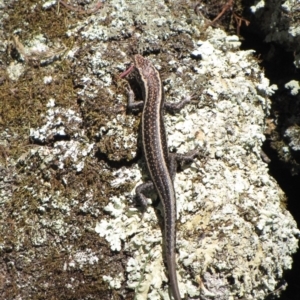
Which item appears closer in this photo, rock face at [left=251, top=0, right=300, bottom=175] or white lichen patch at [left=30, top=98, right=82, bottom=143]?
white lichen patch at [left=30, top=98, right=82, bottom=143]

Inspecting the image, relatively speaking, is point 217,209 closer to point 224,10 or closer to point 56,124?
point 56,124

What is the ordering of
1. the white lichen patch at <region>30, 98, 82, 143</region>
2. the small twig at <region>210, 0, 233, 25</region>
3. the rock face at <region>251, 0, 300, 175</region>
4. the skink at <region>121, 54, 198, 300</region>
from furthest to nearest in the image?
the small twig at <region>210, 0, 233, 25</region>, the rock face at <region>251, 0, 300, 175</region>, the white lichen patch at <region>30, 98, 82, 143</region>, the skink at <region>121, 54, 198, 300</region>

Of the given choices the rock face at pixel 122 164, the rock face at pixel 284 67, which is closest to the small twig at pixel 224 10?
the rock face at pixel 122 164

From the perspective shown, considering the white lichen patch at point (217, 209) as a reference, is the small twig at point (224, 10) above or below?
above

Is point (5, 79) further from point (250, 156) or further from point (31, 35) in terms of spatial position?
point (250, 156)

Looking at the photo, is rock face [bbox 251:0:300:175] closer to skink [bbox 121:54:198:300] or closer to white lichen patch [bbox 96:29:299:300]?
white lichen patch [bbox 96:29:299:300]

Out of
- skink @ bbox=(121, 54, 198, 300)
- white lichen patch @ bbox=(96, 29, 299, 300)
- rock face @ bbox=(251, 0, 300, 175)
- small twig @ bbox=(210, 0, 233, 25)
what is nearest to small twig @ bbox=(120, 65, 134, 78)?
skink @ bbox=(121, 54, 198, 300)

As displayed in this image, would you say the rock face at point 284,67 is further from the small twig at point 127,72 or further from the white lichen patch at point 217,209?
the small twig at point 127,72

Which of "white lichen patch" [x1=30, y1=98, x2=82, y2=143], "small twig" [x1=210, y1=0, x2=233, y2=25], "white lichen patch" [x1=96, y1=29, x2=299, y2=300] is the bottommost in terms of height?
"white lichen patch" [x1=96, y1=29, x2=299, y2=300]
